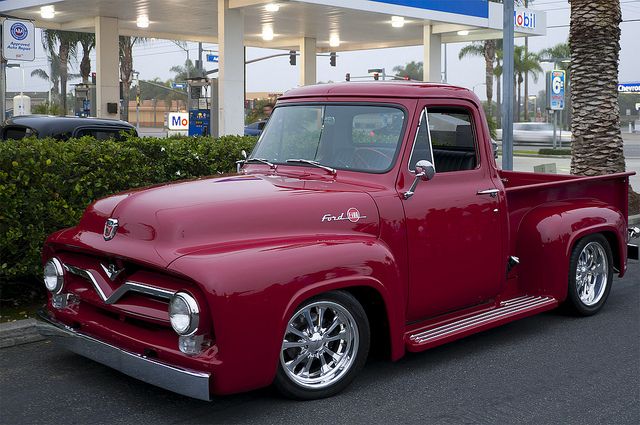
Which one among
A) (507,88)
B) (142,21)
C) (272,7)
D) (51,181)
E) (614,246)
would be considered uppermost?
(142,21)

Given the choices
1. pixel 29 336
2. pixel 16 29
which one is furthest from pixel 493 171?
pixel 16 29

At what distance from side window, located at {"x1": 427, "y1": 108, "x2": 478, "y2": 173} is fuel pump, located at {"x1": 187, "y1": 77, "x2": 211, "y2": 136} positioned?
713 inches

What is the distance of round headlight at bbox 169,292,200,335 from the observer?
4250 mm

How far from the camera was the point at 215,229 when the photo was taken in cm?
471

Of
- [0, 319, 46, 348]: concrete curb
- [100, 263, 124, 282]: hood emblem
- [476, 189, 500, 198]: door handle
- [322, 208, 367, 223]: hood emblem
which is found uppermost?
[476, 189, 500, 198]: door handle

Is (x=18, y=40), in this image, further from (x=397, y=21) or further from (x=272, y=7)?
(x=397, y=21)

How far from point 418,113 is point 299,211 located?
4.25ft

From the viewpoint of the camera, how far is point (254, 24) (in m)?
26.9

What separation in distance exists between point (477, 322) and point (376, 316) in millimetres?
963

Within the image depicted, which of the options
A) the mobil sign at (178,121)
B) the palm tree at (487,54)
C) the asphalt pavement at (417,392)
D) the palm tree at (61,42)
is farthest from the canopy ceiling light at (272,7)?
the palm tree at (487,54)

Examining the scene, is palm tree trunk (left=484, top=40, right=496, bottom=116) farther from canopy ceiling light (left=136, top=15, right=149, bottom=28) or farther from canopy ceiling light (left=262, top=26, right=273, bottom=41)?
canopy ceiling light (left=136, top=15, right=149, bottom=28)

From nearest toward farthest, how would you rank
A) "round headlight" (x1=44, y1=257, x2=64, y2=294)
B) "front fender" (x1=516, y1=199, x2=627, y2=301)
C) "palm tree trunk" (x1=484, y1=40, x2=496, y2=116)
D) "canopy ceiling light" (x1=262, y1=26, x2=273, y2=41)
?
"round headlight" (x1=44, y1=257, x2=64, y2=294), "front fender" (x1=516, y1=199, x2=627, y2=301), "canopy ceiling light" (x1=262, y1=26, x2=273, y2=41), "palm tree trunk" (x1=484, y1=40, x2=496, y2=116)

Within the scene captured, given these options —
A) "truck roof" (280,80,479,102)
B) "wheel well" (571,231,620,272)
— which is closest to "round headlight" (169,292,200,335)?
"truck roof" (280,80,479,102)

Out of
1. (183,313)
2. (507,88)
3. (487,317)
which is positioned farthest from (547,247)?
(507,88)
